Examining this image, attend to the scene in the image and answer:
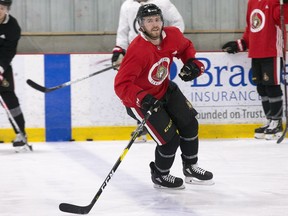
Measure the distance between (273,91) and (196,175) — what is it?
197 cm

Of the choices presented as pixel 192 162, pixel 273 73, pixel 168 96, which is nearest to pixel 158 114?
pixel 168 96

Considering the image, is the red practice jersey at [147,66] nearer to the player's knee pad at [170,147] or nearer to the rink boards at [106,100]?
the player's knee pad at [170,147]

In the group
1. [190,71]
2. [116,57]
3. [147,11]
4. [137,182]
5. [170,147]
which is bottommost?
[137,182]

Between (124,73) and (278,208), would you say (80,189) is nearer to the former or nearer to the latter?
(124,73)

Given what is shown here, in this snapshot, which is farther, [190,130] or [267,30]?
[267,30]

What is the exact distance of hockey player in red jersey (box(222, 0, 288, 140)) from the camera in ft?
17.2

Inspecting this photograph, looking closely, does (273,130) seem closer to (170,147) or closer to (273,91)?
(273,91)

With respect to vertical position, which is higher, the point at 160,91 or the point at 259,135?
the point at 160,91

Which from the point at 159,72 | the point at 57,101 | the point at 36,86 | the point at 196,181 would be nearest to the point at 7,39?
the point at 36,86

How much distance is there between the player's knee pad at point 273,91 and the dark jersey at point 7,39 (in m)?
1.90

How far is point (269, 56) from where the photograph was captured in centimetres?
524

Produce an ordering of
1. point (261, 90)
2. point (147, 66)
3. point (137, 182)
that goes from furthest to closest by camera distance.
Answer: point (261, 90) < point (137, 182) < point (147, 66)

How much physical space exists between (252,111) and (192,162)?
211 centimetres

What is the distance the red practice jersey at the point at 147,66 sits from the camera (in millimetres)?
3143
